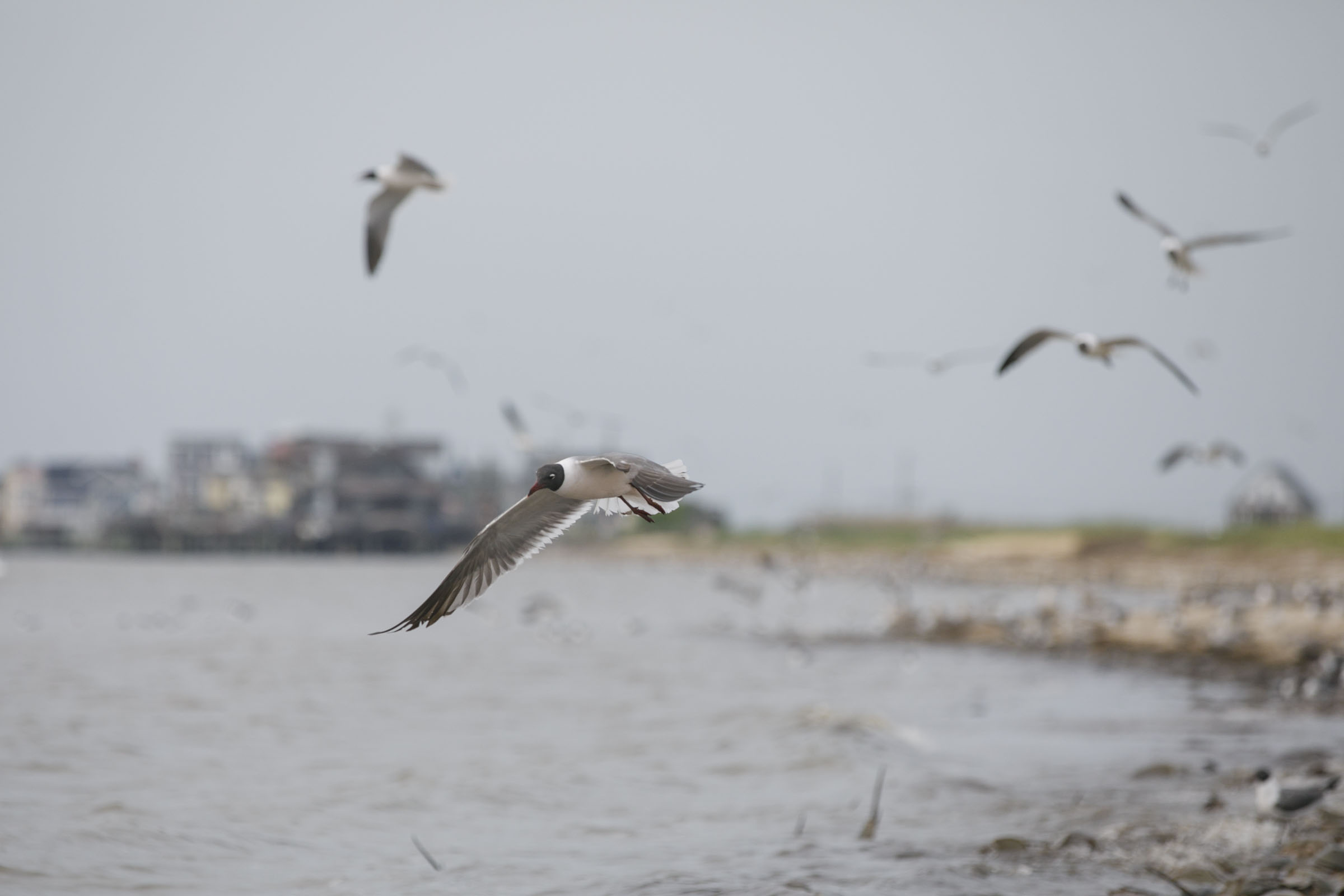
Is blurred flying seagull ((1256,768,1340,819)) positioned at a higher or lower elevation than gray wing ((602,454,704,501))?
lower

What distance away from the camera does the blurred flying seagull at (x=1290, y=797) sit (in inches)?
362

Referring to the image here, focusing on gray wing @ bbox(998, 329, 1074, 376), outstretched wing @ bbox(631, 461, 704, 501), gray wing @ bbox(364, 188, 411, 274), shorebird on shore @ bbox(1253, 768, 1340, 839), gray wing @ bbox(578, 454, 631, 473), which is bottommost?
shorebird on shore @ bbox(1253, 768, 1340, 839)

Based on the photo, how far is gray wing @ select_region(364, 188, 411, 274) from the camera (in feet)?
32.6

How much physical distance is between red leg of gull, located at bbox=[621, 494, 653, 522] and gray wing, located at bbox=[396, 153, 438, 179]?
4.50 m

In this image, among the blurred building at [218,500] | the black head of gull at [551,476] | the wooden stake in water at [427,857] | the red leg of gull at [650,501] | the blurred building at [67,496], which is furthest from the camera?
the blurred building at [67,496]

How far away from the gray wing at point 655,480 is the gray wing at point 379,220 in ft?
12.9

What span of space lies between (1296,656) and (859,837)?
46.8 ft

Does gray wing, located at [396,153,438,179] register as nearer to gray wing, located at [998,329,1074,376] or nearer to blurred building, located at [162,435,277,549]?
gray wing, located at [998,329,1074,376]

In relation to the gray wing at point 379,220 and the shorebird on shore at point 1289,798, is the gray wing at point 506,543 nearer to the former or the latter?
the gray wing at point 379,220

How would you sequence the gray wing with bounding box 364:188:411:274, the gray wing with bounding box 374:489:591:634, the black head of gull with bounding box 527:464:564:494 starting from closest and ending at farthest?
the black head of gull with bounding box 527:464:564:494
the gray wing with bounding box 374:489:591:634
the gray wing with bounding box 364:188:411:274

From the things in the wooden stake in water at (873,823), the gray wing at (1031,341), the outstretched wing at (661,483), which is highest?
the gray wing at (1031,341)

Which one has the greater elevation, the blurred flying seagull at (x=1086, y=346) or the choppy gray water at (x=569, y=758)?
the blurred flying seagull at (x=1086, y=346)

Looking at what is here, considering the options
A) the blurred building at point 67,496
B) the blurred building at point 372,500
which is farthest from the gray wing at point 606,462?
the blurred building at point 67,496

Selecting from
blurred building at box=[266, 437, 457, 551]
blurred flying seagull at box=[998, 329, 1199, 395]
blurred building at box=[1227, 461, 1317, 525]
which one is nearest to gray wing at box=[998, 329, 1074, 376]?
blurred flying seagull at box=[998, 329, 1199, 395]
